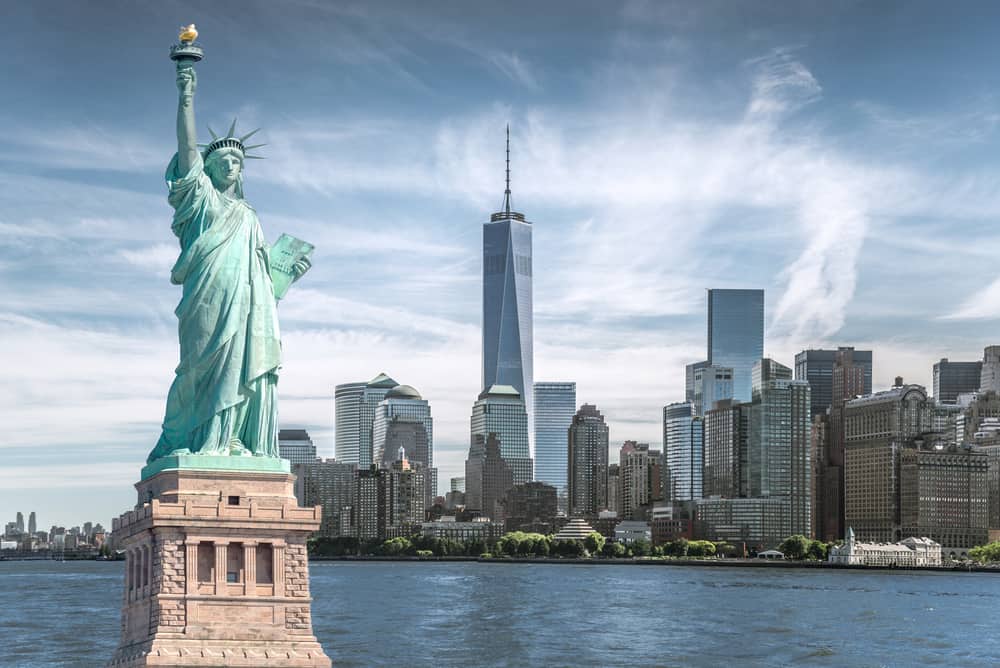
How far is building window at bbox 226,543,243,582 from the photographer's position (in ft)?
136

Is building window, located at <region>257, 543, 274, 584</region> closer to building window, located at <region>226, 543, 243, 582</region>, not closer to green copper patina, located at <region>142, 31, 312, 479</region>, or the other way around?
building window, located at <region>226, 543, 243, 582</region>

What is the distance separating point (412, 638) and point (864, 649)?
23380 millimetres

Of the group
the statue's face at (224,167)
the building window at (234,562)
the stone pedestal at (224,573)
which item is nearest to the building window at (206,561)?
the stone pedestal at (224,573)

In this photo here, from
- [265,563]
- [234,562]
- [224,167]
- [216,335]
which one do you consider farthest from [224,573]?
[224,167]

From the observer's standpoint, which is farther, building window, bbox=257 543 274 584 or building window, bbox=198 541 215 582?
building window, bbox=257 543 274 584

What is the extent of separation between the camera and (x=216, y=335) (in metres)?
43.4

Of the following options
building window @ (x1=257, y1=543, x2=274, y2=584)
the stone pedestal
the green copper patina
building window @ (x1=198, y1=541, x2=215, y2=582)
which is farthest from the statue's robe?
building window @ (x1=198, y1=541, x2=215, y2=582)

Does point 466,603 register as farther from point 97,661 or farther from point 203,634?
point 203,634

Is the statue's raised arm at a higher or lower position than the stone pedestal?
higher

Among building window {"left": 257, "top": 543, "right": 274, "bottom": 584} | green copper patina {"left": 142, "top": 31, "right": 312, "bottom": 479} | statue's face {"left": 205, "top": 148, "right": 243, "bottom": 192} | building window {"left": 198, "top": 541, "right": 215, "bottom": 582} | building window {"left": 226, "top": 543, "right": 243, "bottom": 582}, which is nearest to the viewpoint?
building window {"left": 198, "top": 541, "right": 215, "bottom": 582}

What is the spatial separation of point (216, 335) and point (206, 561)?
593 centimetres

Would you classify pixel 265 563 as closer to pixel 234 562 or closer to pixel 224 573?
pixel 234 562

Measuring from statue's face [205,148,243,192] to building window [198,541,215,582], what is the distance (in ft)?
31.0

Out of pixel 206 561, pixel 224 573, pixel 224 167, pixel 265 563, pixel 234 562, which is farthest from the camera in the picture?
pixel 224 167
